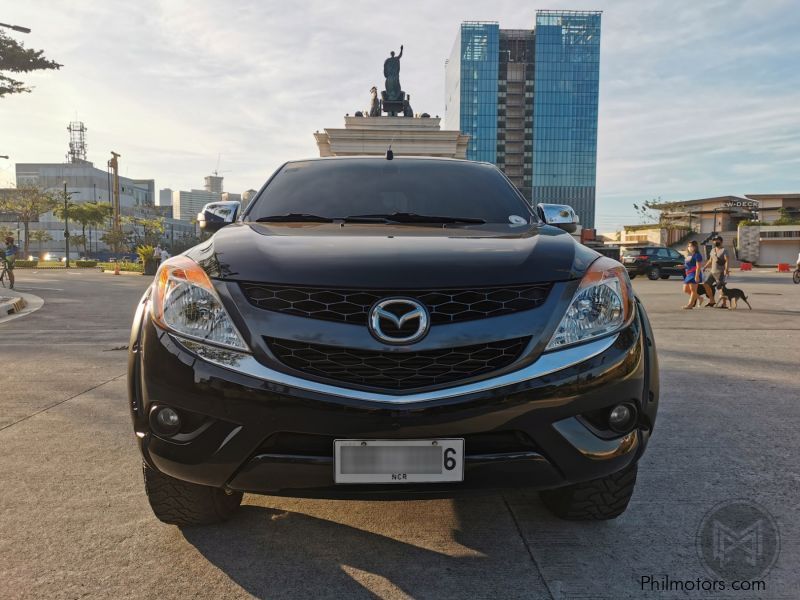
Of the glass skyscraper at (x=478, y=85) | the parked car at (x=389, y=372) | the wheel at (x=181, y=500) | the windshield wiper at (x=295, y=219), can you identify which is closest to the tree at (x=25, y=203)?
the windshield wiper at (x=295, y=219)

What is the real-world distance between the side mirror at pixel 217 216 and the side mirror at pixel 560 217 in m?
1.67

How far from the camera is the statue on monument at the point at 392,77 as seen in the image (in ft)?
108

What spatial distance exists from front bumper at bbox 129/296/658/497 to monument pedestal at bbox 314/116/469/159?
25.7 meters

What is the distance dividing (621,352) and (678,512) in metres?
1.07

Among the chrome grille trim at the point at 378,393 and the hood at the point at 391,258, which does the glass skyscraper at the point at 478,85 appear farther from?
the chrome grille trim at the point at 378,393

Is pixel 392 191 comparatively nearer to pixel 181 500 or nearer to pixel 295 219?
pixel 295 219

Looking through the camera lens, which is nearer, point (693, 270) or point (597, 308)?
point (597, 308)

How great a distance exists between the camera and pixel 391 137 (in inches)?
1098

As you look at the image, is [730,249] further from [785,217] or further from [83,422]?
[83,422]

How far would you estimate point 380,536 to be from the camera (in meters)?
Answer: 2.48

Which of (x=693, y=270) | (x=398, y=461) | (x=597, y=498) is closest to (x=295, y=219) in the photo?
(x=398, y=461)

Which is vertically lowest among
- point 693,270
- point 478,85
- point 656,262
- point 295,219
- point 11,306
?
point 11,306

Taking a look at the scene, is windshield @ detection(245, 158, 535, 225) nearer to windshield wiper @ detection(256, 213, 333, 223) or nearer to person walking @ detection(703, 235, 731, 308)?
windshield wiper @ detection(256, 213, 333, 223)

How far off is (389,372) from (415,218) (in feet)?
4.07
